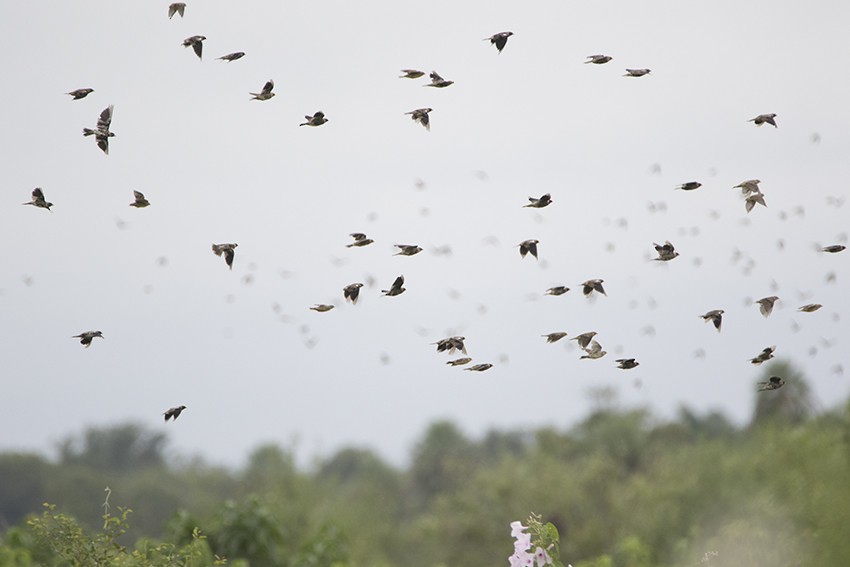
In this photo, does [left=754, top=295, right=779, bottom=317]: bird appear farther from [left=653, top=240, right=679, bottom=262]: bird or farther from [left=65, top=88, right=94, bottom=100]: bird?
[left=65, top=88, right=94, bottom=100]: bird

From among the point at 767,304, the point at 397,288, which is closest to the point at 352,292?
the point at 397,288

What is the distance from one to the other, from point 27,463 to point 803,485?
239ft

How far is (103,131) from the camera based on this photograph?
11.0 m

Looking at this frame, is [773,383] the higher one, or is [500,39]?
[500,39]

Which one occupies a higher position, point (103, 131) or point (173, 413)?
point (103, 131)

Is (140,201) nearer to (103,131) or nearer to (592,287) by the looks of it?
(103,131)

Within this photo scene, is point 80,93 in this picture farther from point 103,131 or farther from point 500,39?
point 500,39

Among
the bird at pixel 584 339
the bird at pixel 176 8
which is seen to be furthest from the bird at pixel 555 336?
the bird at pixel 176 8

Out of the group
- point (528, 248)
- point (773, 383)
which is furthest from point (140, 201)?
point (773, 383)

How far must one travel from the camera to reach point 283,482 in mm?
52219

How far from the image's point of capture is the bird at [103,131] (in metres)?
10.8

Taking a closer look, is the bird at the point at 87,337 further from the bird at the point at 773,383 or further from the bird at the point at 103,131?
the bird at the point at 773,383

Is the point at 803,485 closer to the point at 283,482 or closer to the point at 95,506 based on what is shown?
the point at 283,482

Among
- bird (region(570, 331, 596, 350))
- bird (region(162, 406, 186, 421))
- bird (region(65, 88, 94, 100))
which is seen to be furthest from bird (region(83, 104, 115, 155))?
bird (region(570, 331, 596, 350))
